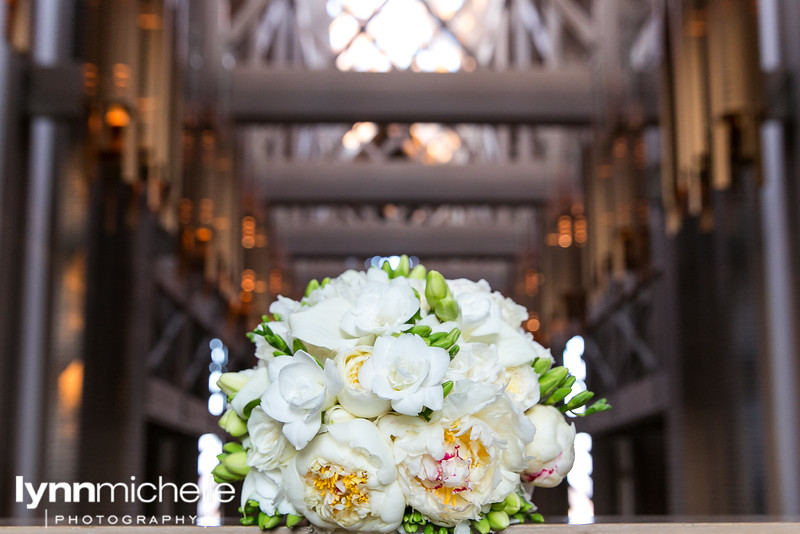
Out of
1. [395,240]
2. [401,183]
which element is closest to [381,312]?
[401,183]

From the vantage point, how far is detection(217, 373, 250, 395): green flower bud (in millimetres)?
1267

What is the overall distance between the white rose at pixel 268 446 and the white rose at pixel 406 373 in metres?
0.13

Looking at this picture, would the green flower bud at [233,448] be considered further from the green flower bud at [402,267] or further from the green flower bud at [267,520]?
the green flower bud at [402,267]

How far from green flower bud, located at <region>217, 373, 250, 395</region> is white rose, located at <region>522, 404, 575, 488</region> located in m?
0.36

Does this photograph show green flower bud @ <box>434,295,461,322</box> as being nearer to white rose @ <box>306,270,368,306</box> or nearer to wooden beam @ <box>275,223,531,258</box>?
white rose @ <box>306,270,368,306</box>

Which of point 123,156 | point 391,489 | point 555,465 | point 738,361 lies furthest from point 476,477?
point 738,361

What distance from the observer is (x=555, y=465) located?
1.26m

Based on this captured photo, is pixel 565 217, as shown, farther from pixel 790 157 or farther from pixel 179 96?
pixel 179 96

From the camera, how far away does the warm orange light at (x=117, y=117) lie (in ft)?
16.6

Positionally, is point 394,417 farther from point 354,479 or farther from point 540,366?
point 540,366

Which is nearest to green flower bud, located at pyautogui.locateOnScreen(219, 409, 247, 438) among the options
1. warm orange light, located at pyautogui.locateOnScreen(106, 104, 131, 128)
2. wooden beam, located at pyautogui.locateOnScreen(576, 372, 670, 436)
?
warm orange light, located at pyautogui.locateOnScreen(106, 104, 131, 128)

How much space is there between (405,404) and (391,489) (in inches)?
4.0

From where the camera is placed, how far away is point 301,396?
1.10 meters

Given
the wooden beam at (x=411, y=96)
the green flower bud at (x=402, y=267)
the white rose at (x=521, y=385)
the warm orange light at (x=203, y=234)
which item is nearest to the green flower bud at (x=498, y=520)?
the white rose at (x=521, y=385)
